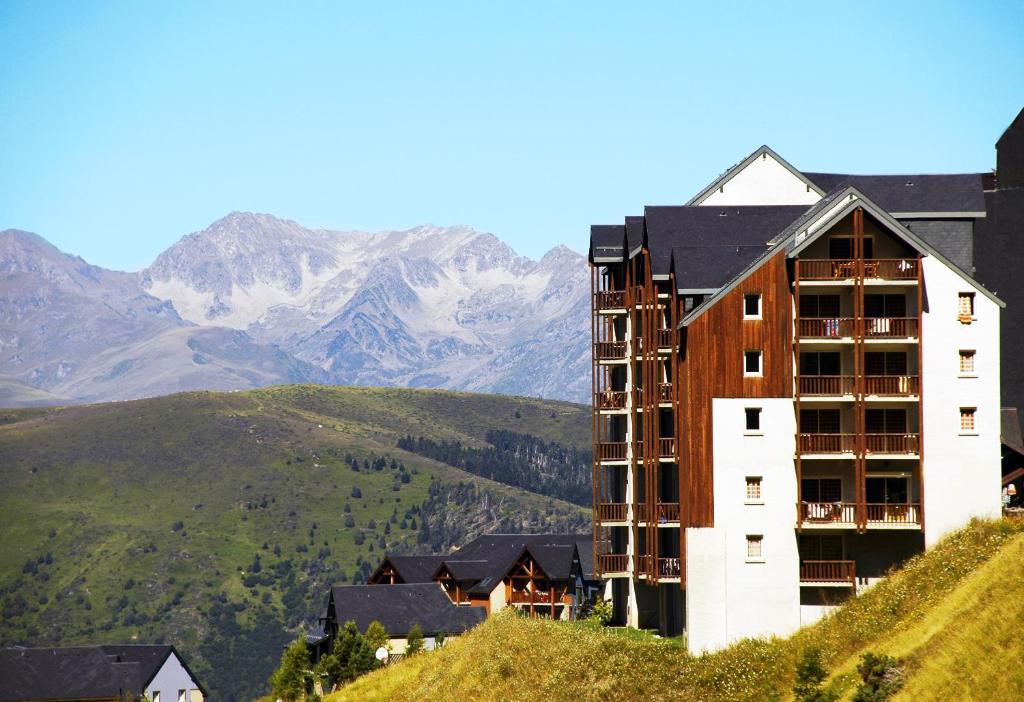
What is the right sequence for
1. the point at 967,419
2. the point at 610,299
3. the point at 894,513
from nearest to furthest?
1. the point at 894,513
2. the point at 967,419
3. the point at 610,299

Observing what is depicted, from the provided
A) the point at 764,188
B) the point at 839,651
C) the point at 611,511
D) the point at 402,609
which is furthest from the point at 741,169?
the point at 402,609

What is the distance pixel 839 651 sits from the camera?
57.4 m

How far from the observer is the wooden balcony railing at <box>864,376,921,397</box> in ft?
219

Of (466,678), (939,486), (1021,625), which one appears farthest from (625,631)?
(1021,625)

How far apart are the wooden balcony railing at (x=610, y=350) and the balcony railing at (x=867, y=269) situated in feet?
59.3

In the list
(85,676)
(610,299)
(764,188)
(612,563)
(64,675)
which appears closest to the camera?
(612,563)

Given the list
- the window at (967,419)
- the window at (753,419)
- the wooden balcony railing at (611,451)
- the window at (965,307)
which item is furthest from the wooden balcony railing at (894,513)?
the wooden balcony railing at (611,451)

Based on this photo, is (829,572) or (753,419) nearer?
(829,572)

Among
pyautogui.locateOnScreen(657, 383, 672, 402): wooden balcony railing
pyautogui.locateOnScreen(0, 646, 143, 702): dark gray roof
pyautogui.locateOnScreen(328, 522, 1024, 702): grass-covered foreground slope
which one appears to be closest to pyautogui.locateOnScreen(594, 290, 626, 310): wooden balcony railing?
pyautogui.locateOnScreen(657, 383, 672, 402): wooden balcony railing

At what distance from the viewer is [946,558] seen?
62.7 meters

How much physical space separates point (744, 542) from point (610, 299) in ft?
66.4

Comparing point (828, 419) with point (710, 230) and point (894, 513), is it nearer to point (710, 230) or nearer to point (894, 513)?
point (894, 513)

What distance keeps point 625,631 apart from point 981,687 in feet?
107

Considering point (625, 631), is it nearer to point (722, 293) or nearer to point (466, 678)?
point (466, 678)
